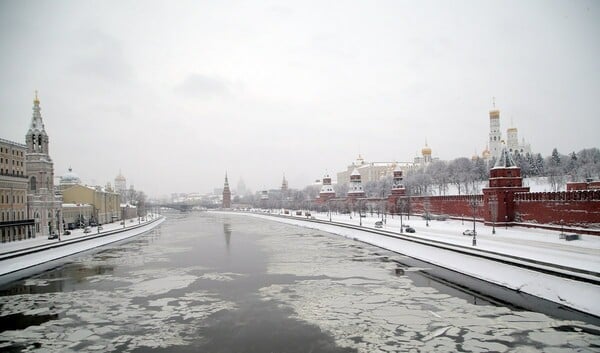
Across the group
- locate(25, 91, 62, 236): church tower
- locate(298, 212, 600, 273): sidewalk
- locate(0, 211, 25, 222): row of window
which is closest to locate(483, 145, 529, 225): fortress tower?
locate(298, 212, 600, 273): sidewalk

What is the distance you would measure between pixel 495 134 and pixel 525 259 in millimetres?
86300

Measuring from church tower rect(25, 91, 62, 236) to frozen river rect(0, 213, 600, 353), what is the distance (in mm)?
23843

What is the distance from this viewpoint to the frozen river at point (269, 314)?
12.8m

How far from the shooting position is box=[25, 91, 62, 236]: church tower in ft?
155

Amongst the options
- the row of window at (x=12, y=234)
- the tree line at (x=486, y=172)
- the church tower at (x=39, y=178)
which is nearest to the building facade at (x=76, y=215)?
the church tower at (x=39, y=178)

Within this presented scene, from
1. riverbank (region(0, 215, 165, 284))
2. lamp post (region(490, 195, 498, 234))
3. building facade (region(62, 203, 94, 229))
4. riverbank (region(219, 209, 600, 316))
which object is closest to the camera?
riverbank (region(219, 209, 600, 316))

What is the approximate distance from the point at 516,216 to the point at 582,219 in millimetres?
8185

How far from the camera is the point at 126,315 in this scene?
52.5 ft

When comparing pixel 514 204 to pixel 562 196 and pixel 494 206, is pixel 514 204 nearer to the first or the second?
pixel 494 206

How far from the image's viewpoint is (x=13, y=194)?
42.6 metres

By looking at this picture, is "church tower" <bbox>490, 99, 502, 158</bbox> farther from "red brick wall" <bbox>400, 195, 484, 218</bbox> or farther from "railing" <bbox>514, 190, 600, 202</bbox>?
"railing" <bbox>514, 190, 600, 202</bbox>

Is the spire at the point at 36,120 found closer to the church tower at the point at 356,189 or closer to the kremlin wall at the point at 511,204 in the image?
the kremlin wall at the point at 511,204

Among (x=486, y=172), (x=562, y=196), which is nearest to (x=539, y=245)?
(x=562, y=196)

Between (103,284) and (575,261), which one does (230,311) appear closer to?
(103,284)
